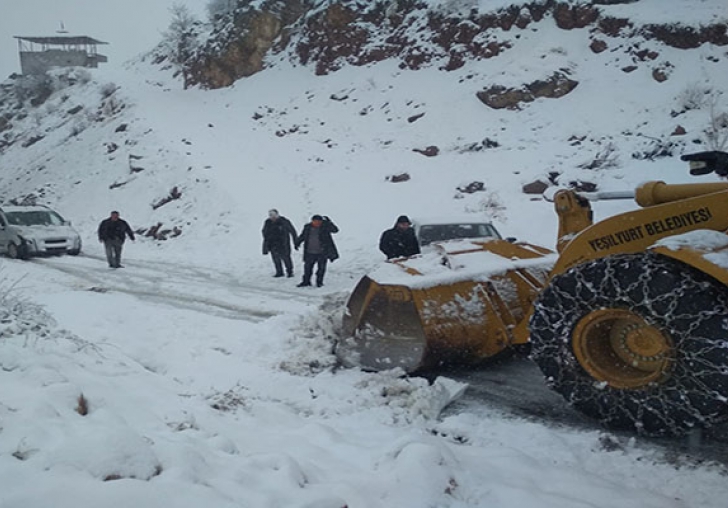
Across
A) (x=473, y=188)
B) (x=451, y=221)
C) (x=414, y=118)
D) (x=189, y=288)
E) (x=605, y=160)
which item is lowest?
(x=189, y=288)

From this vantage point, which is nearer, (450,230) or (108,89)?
(450,230)

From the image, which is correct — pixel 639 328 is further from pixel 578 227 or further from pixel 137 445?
pixel 137 445

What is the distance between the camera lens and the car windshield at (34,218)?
15.5m

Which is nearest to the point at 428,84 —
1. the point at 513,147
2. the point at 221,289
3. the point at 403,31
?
the point at 403,31

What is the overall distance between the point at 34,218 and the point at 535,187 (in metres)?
14.1

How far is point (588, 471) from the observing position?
3455 mm

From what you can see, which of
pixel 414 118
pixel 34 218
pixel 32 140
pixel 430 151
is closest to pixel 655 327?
pixel 34 218

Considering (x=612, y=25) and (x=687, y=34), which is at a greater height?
(x=612, y=25)

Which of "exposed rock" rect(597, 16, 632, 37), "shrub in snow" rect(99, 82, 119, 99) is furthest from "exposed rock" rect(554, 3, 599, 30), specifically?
"shrub in snow" rect(99, 82, 119, 99)

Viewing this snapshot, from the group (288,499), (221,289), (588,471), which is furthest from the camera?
(221,289)

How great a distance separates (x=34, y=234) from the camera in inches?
586

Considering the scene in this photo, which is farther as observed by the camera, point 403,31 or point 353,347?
point 403,31

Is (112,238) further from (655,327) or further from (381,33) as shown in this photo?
(381,33)

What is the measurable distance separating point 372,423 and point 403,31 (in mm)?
26111
